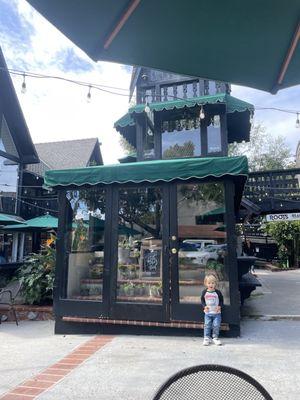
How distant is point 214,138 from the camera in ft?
32.2

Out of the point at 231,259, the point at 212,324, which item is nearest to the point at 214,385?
the point at 212,324

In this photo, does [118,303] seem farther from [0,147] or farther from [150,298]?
[0,147]

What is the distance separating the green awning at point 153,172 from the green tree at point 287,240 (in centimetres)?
1594

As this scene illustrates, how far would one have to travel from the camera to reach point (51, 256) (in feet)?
26.0

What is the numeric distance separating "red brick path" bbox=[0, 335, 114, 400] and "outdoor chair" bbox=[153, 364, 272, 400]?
238 cm

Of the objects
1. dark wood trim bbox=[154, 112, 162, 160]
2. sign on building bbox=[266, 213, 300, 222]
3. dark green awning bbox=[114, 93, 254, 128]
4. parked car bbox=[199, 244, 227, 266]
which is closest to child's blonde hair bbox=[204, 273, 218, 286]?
parked car bbox=[199, 244, 227, 266]

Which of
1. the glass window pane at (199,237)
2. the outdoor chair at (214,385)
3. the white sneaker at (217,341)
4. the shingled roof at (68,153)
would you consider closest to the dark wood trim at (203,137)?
the glass window pane at (199,237)

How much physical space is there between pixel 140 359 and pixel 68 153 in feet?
68.0

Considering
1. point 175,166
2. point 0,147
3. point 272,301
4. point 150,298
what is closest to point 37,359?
point 150,298

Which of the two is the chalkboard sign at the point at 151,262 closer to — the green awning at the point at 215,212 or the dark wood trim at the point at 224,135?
the green awning at the point at 215,212

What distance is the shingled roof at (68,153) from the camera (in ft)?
73.0

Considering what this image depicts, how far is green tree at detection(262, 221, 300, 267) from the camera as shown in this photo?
20156mm

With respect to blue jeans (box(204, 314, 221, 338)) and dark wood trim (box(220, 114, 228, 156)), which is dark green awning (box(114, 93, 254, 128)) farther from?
blue jeans (box(204, 314, 221, 338))

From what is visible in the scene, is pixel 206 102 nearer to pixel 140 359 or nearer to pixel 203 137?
pixel 203 137
